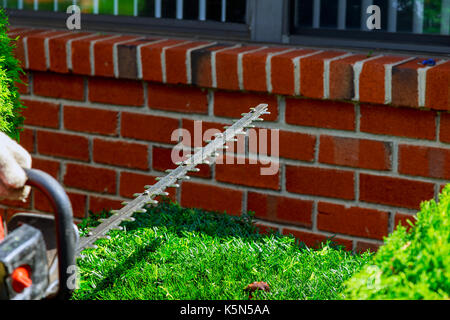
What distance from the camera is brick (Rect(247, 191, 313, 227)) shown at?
344 centimetres

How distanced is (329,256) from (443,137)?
82 centimetres

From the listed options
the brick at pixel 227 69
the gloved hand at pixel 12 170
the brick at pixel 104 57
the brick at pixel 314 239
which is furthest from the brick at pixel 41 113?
the gloved hand at pixel 12 170

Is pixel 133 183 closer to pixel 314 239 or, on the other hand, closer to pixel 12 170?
pixel 314 239

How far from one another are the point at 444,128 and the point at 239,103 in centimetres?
91

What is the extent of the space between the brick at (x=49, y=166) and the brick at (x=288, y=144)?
1.12m

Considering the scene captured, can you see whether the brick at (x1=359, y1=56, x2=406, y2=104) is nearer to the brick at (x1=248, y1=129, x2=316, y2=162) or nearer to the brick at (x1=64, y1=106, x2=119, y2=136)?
the brick at (x1=248, y1=129, x2=316, y2=162)

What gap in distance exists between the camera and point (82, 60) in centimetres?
374

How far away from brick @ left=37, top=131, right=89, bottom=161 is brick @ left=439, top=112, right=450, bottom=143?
1.75 metres

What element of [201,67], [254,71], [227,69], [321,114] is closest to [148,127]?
[201,67]

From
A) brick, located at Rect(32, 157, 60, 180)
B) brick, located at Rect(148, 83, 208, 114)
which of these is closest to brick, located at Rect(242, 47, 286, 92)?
brick, located at Rect(148, 83, 208, 114)

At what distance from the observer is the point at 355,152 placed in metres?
3.26

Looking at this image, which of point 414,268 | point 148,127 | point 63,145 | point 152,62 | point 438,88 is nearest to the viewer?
point 414,268
